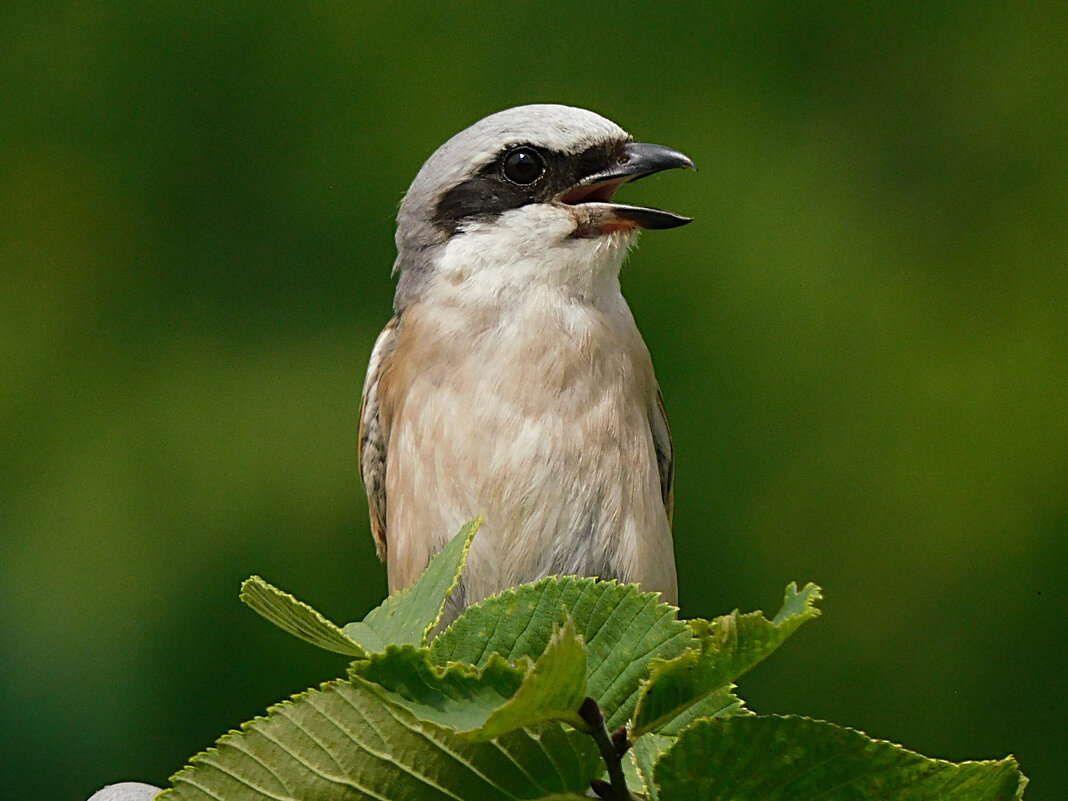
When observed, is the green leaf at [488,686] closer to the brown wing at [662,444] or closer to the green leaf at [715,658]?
the green leaf at [715,658]

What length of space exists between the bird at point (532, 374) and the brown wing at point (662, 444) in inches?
7.7

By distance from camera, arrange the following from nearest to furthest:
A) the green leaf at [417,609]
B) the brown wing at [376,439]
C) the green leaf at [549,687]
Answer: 1. the green leaf at [549,687]
2. the green leaf at [417,609]
3. the brown wing at [376,439]

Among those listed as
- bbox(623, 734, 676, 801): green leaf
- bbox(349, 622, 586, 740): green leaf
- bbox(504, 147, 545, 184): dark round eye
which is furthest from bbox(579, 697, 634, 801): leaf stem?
bbox(504, 147, 545, 184): dark round eye

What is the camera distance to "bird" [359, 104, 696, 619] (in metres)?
1.71

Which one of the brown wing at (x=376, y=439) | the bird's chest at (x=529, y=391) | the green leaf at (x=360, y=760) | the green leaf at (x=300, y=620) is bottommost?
the brown wing at (x=376, y=439)

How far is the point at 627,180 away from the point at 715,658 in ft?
4.12

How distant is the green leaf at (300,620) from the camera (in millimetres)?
552

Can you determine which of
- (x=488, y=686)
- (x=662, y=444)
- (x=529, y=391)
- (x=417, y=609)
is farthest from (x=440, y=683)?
(x=662, y=444)

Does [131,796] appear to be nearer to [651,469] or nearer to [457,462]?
[457,462]

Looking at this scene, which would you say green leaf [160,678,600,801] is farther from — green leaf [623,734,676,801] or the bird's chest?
the bird's chest

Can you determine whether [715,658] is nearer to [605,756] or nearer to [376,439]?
[605,756]

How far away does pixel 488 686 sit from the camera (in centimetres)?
49

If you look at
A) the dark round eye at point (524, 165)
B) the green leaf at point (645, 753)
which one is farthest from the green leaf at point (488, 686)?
the dark round eye at point (524, 165)

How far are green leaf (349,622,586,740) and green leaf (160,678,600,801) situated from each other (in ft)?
0.07
